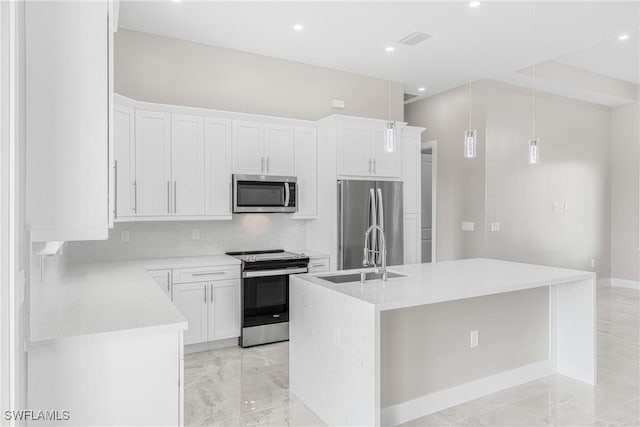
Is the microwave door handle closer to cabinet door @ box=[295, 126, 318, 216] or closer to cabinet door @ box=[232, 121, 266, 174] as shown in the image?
cabinet door @ box=[295, 126, 318, 216]

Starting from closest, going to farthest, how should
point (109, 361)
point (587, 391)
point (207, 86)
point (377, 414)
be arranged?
point (109, 361) < point (377, 414) < point (587, 391) < point (207, 86)

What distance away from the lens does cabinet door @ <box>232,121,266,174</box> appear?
4.31m

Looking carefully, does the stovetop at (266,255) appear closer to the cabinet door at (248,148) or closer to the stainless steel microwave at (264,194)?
the stainless steel microwave at (264,194)

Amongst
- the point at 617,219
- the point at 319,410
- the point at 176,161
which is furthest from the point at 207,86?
the point at 617,219

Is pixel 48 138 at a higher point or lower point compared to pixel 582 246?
higher

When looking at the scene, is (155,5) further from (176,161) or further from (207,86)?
(176,161)

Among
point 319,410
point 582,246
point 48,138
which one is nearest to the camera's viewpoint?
point 48,138

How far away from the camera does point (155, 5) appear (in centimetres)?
357

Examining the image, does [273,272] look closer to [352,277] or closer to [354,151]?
[352,277]

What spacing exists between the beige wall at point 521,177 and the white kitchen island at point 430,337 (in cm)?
229

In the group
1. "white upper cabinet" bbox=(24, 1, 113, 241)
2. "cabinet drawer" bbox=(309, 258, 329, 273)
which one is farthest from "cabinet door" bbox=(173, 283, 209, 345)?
"white upper cabinet" bbox=(24, 1, 113, 241)

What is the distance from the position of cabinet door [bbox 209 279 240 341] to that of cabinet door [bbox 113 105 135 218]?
42.3 inches

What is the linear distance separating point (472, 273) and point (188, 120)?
2957 mm

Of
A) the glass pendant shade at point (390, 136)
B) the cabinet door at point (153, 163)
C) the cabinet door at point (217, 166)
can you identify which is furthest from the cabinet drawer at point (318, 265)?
the glass pendant shade at point (390, 136)
